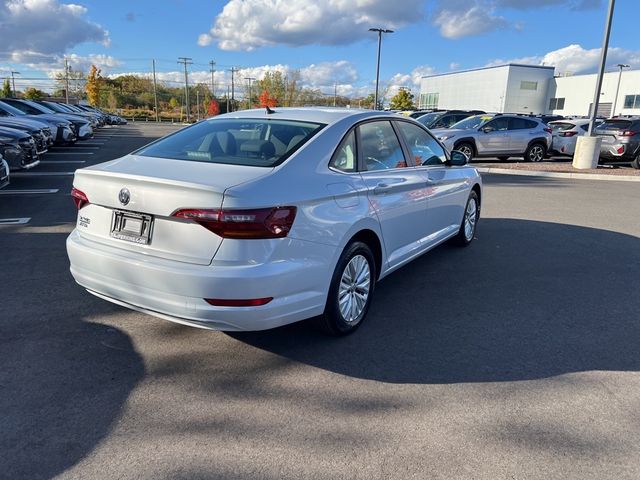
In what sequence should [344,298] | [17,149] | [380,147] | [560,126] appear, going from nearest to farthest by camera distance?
[344,298], [380,147], [17,149], [560,126]

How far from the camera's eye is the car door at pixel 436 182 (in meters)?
4.91

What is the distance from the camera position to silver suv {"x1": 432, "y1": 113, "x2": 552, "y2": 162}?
54.0 feet

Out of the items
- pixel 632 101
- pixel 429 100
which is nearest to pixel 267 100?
pixel 429 100

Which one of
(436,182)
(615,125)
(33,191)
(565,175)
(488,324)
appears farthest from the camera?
(615,125)

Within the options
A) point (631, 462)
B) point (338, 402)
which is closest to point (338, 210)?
point (338, 402)

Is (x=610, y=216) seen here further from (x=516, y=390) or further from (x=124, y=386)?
(x=124, y=386)

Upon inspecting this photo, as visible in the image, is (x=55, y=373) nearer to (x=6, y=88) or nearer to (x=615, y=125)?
(x=615, y=125)

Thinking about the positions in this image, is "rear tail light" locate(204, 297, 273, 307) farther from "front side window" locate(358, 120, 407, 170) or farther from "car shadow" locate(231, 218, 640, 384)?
"front side window" locate(358, 120, 407, 170)

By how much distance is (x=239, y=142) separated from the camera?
3.80m

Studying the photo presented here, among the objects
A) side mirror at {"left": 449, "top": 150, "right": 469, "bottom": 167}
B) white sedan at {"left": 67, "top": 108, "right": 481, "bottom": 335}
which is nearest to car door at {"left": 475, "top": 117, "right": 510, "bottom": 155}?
side mirror at {"left": 449, "top": 150, "right": 469, "bottom": 167}

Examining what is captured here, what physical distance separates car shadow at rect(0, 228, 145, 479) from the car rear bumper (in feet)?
1.52

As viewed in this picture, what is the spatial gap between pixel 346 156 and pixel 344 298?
3.51 feet

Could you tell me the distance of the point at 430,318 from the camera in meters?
4.23

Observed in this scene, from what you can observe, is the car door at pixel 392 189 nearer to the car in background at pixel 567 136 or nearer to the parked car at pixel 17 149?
the parked car at pixel 17 149
